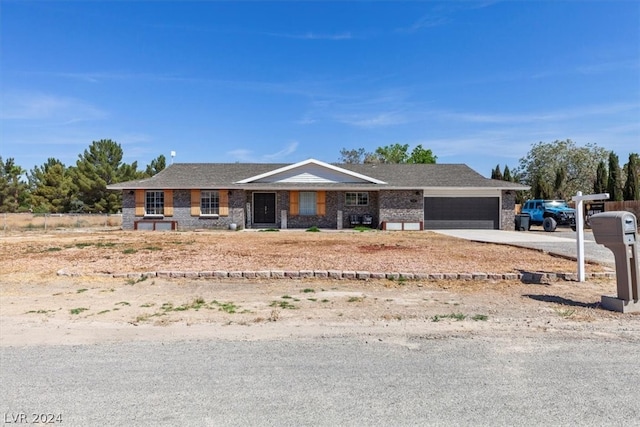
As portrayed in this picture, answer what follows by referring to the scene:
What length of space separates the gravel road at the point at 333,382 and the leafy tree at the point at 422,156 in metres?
52.6

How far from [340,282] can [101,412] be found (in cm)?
504

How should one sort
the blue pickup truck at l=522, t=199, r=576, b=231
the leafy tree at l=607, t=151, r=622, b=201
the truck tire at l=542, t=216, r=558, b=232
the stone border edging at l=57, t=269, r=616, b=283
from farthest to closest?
1. the leafy tree at l=607, t=151, r=622, b=201
2. the blue pickup truck at l=522, t=199, r=576, b=231
3. the truck tire at l=542, t=216, r=558, b=232
4. the stone border edging at l=57, t=269, r=616, b=283

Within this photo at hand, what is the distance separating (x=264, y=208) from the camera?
24875 millimetres

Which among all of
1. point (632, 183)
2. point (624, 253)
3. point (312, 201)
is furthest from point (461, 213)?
point (632, 183)

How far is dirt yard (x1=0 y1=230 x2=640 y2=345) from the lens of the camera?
4715 millimetres

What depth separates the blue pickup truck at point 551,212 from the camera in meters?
24.3

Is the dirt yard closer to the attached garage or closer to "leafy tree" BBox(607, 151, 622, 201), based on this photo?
the attached garage

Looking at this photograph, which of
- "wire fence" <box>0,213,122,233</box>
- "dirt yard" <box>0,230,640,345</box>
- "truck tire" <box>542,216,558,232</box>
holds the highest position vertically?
"wire fence" <box>0,213,122,233</box>

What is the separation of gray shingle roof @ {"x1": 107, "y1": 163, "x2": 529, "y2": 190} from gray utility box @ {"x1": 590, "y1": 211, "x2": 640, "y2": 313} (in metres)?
18.2

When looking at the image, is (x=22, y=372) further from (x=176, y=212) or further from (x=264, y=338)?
(x=176, y=212)

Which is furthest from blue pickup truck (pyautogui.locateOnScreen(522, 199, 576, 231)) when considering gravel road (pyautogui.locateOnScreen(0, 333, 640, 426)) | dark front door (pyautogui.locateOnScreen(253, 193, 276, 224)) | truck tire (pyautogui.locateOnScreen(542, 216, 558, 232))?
gravel road (pyautogui.locateOnScreen(0, 333, 640, 426))

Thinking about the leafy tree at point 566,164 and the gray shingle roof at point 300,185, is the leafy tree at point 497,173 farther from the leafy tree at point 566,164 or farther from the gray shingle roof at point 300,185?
the gray shingle roof at point 300,185

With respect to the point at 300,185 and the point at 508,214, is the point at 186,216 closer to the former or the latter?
the point at 300,185

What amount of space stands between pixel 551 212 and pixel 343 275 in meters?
22.1
